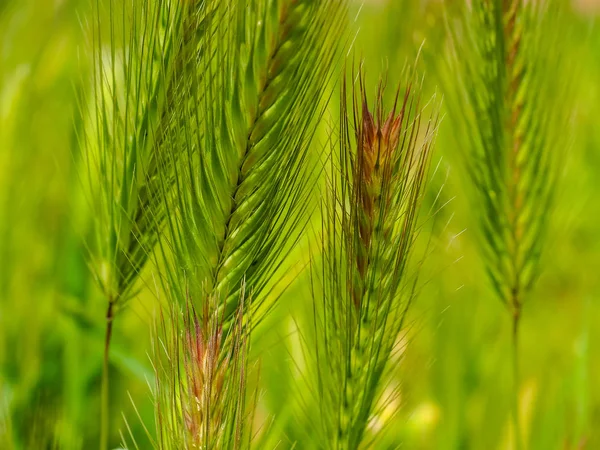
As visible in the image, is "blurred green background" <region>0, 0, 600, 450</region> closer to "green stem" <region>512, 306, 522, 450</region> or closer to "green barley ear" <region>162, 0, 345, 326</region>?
"green stem" <region>512, 306, 522, 450</region>

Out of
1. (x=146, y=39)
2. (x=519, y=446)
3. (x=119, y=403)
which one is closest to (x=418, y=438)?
(x=519, y=446)

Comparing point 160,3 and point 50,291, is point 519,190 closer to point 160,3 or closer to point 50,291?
point 160,3

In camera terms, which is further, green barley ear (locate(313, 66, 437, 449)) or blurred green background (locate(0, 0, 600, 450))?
blurred green background (locate(0, 0, 600, 450))

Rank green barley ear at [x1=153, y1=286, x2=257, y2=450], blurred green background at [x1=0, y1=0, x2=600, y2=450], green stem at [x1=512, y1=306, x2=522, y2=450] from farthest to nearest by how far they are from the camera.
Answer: blurred green background at [x1=0, y1=0, x2=600, y2=450] < green stem at [x1=512, y1=306, x2=522, y2=450] < green barley ear at [x1=153, y1=286, x2=257, y2=450]

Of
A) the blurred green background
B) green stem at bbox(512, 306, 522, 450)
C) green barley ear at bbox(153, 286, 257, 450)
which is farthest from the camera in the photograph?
the blurred green background

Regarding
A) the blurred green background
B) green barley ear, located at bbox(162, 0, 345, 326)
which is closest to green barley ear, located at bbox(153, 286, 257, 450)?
green barley ear, located at bbox(162, 0, 345, 326)

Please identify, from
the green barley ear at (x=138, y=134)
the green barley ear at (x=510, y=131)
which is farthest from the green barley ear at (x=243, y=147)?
the green barley ear at (x=510, y=131)
